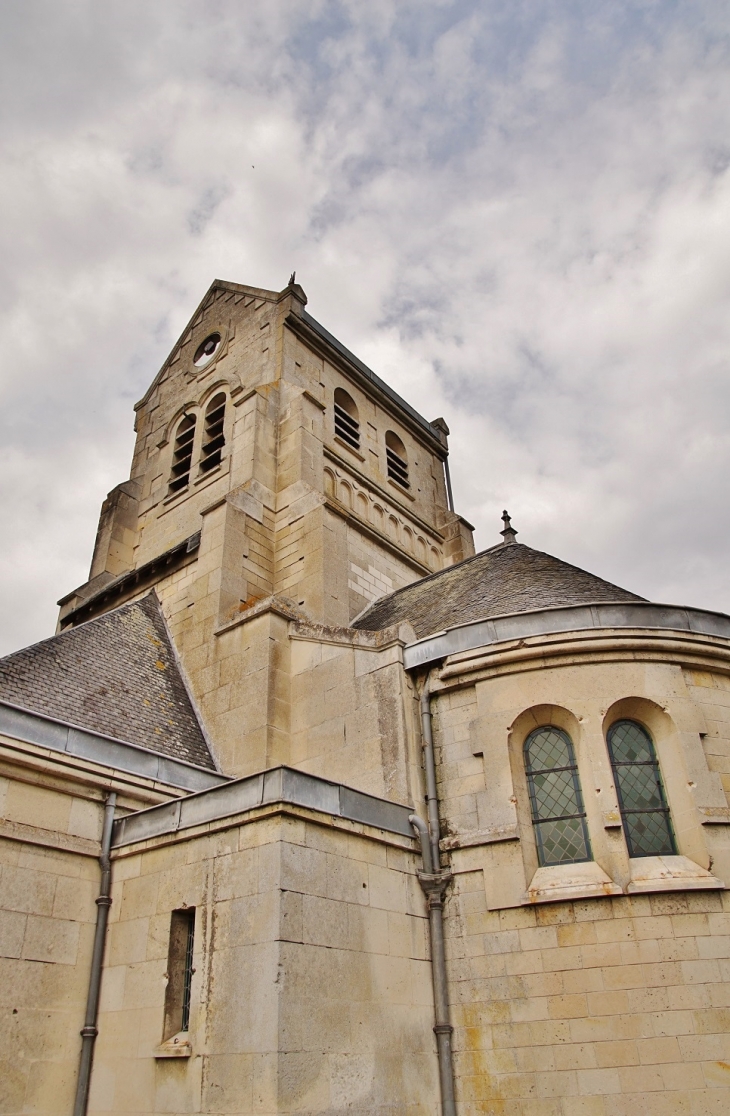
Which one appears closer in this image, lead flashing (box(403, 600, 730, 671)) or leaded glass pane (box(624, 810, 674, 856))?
leaded glass pane (box(624, 810, 674, 856))

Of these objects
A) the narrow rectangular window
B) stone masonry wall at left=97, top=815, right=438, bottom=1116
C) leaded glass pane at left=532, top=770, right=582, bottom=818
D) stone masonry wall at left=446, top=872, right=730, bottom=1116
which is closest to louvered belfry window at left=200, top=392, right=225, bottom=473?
stone masonry wall at left=97, top=815, right=438, bottom=1116

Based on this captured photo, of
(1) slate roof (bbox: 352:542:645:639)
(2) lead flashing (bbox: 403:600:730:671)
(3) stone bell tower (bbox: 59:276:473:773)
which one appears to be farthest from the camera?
(3) stone bell tower (bbox: 59:276:473:773)

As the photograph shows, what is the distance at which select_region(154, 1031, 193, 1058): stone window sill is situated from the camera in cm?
934

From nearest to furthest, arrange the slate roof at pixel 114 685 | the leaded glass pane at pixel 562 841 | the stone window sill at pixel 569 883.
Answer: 1. the stone window sill at pixel 569 883
2. the leaded glass pane at pixel 562 841
3. the slate roof at pixel 114 685

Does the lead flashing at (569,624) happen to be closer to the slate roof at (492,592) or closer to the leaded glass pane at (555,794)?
the slate roof at (492,592)

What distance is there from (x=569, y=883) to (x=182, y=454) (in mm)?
17599

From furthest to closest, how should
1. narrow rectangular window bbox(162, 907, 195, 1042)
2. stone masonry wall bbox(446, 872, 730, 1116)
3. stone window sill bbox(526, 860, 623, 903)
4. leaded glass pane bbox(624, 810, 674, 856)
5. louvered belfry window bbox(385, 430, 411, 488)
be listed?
louvered belfry window bbox(385, 430, 411, 488) → leaded glass pane bbox(624, 810, 674, 856) → stone window sill bbox(526, 860, 623, 903) → narrow rectangular window bbox(162, 907, 195, 1042) → stone masonry wall bbox(446, 872, 730, 1116)

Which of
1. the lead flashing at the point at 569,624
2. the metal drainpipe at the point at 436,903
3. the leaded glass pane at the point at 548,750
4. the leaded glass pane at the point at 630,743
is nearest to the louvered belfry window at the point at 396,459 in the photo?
the lead flashing at the point at 569,624

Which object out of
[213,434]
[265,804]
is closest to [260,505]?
[213,434]

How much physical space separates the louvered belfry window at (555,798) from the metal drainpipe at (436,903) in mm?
1446

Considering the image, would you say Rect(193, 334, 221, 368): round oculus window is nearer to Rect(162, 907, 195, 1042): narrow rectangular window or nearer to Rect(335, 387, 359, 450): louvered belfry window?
Rect(335, 387, 359, 450): louvered belfry window

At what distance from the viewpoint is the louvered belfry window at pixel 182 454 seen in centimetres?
2398

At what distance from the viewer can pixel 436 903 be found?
456 inches

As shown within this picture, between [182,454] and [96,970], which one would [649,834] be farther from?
[182,454]
